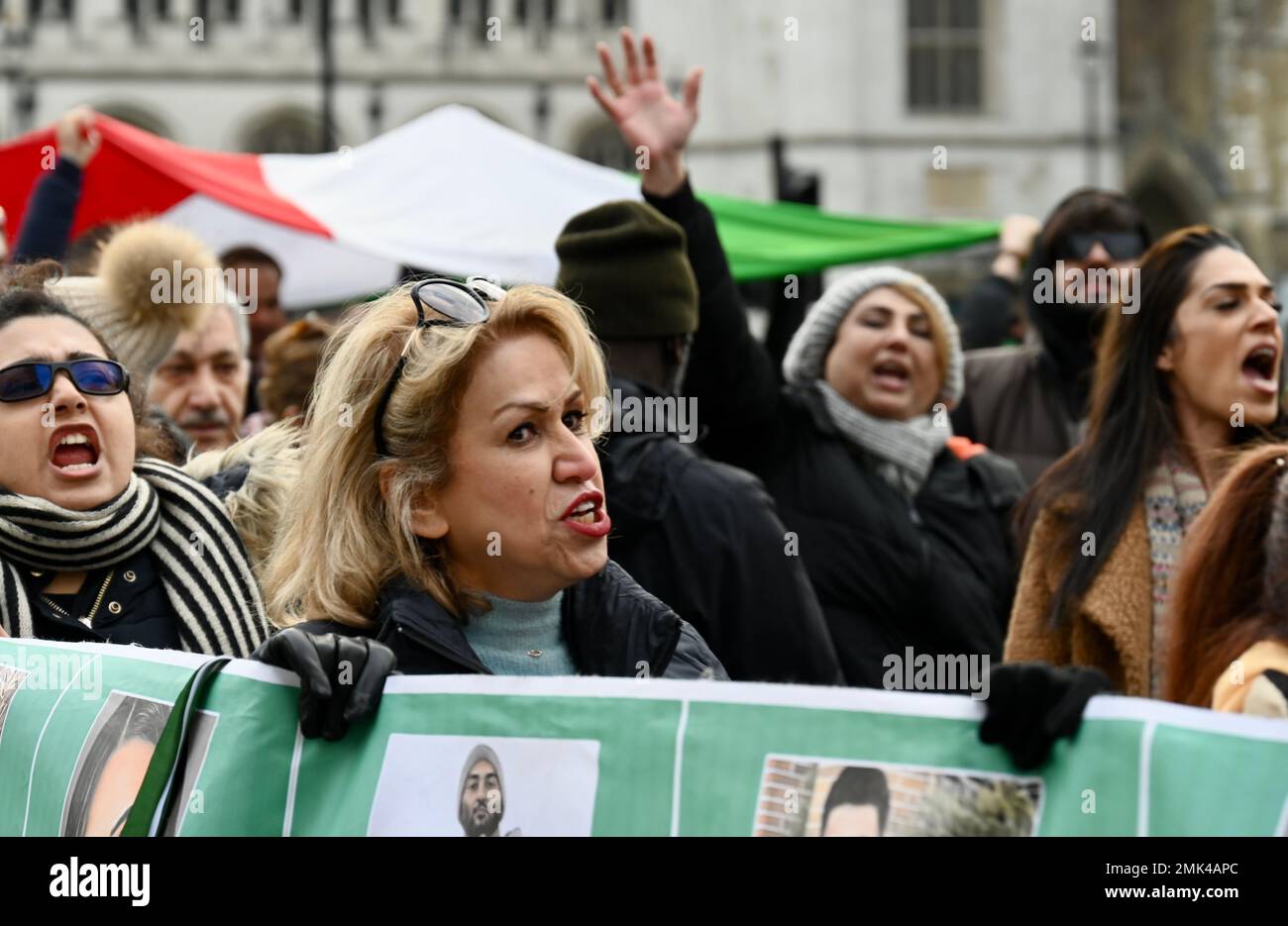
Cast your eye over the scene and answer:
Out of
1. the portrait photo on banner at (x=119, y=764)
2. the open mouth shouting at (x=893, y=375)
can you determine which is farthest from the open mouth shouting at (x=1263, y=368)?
the portrait photo on banner at (x=119, y=764)

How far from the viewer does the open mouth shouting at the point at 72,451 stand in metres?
3.34

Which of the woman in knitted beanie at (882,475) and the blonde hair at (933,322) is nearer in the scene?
the woman in knitted beanie at (882,475)

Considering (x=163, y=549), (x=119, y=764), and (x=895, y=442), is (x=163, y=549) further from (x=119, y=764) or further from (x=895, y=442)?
(x=895, y=442)

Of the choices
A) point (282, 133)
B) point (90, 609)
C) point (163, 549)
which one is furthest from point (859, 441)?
point (282, 133)

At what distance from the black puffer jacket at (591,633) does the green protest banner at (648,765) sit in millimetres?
217

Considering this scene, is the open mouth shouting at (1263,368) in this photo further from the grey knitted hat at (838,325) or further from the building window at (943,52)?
the building window at (943,52)

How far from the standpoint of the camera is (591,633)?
2799mm

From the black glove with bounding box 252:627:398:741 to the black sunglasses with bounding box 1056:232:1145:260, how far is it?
148 inches

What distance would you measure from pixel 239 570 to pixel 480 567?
0.89 meters

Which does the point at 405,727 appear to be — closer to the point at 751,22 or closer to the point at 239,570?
the point at 239,570

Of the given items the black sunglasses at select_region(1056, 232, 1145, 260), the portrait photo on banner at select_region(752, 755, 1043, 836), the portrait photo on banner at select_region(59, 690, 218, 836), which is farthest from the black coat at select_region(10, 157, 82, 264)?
the portrait photo on banner at select_region(752, 755, 1043, 836)

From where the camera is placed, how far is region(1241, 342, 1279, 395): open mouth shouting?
158 inches

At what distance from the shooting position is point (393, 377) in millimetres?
2781

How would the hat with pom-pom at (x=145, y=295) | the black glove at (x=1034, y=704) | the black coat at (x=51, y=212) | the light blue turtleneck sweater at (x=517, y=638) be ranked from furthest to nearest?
the black coat at (x=51, y=212) → the hat with pom-pom at (x=145, y=295) → the light blue turtleneck sweater at (x=517, y=638) → the black glove at (x=1034, y=704)
